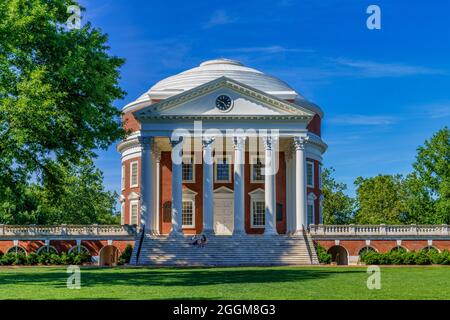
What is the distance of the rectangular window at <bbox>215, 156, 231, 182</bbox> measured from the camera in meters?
56.8

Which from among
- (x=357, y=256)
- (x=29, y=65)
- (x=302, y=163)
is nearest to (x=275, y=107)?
(x=302, y=163)

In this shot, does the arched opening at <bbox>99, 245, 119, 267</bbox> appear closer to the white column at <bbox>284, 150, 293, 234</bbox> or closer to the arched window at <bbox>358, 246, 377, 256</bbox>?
the white column at <bbox>284, 150, 293, 234</bbox>

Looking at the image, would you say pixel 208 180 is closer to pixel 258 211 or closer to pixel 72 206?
pixel 258 211

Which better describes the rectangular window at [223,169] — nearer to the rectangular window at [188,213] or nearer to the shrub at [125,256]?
the rectangular window at [188,213]

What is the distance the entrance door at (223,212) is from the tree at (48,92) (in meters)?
19.8

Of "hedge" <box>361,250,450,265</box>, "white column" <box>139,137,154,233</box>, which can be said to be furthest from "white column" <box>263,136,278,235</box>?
"white column" <box>139,137,154,233</box>

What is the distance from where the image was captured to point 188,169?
5712cm

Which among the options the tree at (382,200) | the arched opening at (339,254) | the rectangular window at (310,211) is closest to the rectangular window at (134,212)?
the rectangular window at (310,211)

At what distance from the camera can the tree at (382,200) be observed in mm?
83125

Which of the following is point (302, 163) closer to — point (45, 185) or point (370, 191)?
point (45, 185)

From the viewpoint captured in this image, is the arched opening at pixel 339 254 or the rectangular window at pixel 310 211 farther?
the rectangular window at pixel 310 211

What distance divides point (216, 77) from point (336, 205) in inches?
1426

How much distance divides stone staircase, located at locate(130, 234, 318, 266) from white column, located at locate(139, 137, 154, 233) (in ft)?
4.18

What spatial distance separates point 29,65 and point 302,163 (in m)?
24.0
